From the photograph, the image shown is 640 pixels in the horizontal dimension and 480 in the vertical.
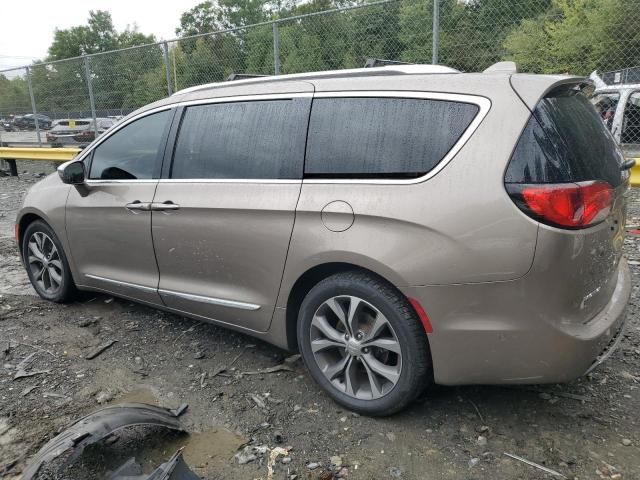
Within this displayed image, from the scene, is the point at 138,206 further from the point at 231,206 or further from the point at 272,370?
the point at 272,370

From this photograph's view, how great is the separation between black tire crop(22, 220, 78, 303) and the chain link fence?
196 inches

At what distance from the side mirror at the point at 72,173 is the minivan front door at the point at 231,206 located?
904 mm

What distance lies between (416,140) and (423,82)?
0.32 m

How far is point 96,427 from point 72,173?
7.25ft

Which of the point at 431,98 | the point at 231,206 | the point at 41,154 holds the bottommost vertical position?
the point at 41,154

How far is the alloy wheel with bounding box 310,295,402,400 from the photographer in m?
2.59

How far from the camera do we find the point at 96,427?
7.80 ft

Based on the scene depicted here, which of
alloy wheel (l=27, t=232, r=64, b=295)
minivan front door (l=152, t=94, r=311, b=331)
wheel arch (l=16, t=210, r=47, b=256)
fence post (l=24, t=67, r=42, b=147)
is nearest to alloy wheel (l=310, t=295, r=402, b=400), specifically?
minivan front door (l=152, t=94, r=311, b=331)

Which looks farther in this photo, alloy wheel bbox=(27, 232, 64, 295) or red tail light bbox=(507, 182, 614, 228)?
alloy wheel bbox=(27, 232, 64, 295)

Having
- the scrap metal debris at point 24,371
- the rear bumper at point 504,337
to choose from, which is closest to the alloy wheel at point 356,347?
the rear bumper at point 504,337

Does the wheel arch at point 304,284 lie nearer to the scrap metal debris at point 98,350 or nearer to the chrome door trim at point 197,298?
the chrome door trim at point 197,298

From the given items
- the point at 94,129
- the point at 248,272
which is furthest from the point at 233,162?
the point at 94,129

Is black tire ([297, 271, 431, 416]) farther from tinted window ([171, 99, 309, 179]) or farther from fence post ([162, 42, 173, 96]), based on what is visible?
fence post ([162, 42, 173, 96])

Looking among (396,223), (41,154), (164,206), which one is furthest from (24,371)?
(41,154)
